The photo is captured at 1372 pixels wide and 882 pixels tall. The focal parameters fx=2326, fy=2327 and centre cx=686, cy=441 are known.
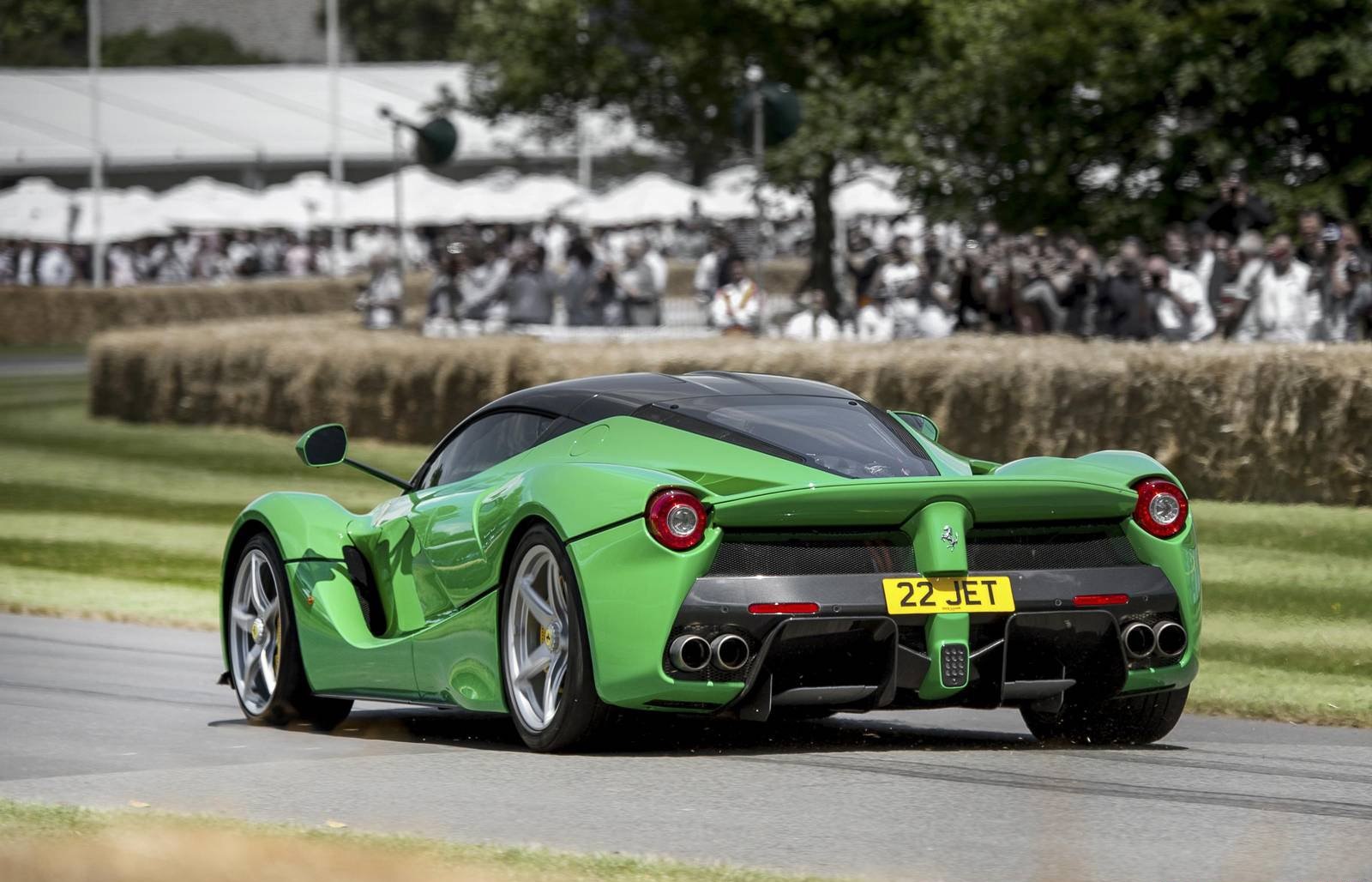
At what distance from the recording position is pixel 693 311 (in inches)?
1528

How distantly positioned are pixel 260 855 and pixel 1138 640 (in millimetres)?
3344

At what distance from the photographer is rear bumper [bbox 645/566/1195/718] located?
6816 mm

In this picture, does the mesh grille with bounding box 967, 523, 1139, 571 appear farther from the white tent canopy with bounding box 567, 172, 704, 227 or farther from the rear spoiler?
the white tent canopy with bounding box 567, 172, 704, 227

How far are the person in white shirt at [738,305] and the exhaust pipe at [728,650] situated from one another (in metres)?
18.1

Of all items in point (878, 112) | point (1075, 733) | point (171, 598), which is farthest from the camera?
point (878, 112)

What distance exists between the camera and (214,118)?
73.2 metres

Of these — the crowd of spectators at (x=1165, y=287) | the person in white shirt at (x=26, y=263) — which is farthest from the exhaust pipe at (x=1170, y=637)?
the person in white shirt at (x=26, y=263)

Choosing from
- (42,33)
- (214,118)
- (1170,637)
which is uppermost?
(42,33)

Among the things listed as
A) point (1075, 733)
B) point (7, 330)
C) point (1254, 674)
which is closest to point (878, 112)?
point (7, 330)

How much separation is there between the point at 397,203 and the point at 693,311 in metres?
8.85

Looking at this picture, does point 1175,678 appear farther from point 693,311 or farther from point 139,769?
point 693,311

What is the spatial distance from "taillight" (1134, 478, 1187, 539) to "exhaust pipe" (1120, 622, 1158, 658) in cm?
31

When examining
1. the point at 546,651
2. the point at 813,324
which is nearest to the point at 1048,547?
the point at 546,651

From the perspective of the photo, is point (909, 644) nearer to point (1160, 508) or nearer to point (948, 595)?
point (948, 595)
